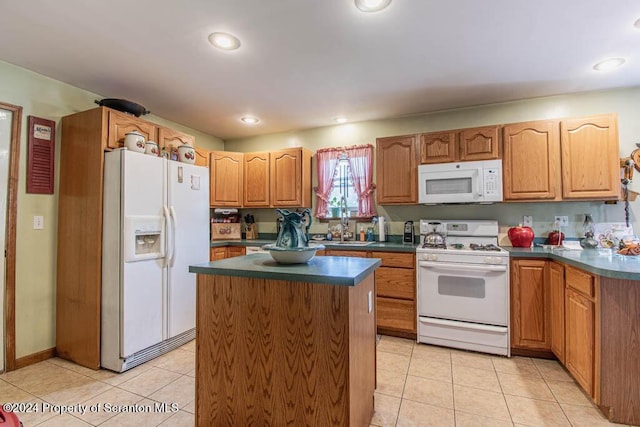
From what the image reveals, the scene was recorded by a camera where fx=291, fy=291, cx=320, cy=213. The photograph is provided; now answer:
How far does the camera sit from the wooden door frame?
2.31 m

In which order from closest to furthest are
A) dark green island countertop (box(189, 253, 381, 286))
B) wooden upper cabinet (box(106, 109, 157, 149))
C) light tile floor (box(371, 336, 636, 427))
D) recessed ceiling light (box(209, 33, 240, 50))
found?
dark green island countertop (box(189, 253, 381, 286)) → light tile floor (box(371, 336, 636, 427)) → recessed ceiling light (box(209, 33, 240, 50)) → wooden upper cabinet (box(106, 109, 157, 149))

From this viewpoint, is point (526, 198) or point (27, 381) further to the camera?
point (526, 198)

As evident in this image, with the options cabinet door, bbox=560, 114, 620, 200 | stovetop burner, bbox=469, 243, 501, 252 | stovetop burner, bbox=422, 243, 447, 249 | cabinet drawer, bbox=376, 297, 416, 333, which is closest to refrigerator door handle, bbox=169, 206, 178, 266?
cabinet drawer, bbox=376, 297, 416, 333

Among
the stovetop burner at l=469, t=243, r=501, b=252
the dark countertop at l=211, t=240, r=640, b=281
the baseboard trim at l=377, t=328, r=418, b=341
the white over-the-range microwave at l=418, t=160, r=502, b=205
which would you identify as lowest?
the baseboard trim at l=377, t=328, r=418, b=341

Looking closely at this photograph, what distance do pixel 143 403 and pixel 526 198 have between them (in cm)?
359

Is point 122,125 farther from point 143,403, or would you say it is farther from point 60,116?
point 143,403

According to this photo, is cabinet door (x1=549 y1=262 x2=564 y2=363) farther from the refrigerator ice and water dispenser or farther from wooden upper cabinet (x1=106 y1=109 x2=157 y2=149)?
wooden upper cabinet (x1=106 y1=109 x2=157 y2=149)

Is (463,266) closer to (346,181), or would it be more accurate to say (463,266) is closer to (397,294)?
(397,294)

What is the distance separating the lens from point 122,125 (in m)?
2.54

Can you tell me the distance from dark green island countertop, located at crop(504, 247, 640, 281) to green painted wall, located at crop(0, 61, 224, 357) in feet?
13.5

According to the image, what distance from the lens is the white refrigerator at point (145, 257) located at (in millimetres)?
2338

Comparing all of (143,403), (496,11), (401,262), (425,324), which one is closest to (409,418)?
(425,324)

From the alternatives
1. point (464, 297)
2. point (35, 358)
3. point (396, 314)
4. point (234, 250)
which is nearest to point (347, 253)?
point (396, 314)

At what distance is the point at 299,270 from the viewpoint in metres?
1.47
